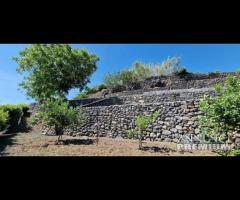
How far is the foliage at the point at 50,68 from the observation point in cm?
2503

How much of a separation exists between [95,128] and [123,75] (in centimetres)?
1439

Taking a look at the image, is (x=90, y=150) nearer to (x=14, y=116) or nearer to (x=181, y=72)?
(x=14, y=116)

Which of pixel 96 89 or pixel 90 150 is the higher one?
pixel 96 89

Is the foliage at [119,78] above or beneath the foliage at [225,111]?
above

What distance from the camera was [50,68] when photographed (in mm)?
25094

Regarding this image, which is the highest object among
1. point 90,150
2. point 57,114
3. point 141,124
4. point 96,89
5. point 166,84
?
point 96,89

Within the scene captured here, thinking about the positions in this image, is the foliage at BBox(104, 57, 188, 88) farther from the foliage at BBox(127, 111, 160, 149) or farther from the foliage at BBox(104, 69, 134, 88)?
the foliage at BBox(127, 111, 160, 149)

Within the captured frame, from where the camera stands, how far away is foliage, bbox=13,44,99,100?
25.0 m

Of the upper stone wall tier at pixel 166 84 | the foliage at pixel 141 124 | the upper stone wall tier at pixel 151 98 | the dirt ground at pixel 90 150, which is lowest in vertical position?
the dirt ground at pixel 90 150

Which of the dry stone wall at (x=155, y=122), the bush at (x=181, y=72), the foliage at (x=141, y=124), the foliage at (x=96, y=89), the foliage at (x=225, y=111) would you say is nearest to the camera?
the foliage at (x=225, y=111)

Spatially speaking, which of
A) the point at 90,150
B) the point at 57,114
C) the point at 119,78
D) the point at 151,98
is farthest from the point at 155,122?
the point at 119,78

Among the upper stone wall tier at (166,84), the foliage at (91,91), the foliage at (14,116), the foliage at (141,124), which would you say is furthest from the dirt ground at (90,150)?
the foliage at (91,91)

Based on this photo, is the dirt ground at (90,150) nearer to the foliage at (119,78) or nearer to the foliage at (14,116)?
the foliage at (14,116)
